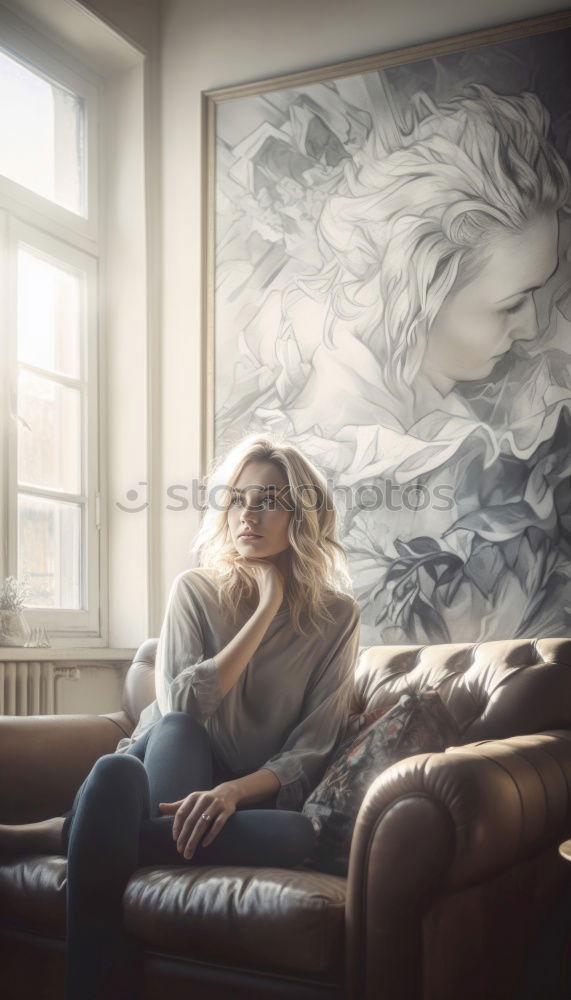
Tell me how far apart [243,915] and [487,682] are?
88cm

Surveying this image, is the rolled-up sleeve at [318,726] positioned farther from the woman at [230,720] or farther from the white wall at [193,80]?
the white wall at [193,80]

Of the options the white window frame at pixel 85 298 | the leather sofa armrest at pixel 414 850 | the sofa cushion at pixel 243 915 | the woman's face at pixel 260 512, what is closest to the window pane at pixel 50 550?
the white window frame at pixel 85 298

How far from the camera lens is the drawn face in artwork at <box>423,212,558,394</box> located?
352 centimetres

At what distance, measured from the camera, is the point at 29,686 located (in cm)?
353

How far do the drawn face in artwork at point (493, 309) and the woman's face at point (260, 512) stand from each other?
1205mm

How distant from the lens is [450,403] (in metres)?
3.61

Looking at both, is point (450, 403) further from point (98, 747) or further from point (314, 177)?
point (98, 747)

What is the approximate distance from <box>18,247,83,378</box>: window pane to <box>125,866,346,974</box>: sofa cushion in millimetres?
2409

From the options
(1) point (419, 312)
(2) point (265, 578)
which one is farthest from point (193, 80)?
(2) point (265, 578)

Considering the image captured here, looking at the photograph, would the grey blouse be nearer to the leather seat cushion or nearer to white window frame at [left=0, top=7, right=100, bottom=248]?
the leather seat cushion

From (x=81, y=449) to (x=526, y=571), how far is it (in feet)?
5.90

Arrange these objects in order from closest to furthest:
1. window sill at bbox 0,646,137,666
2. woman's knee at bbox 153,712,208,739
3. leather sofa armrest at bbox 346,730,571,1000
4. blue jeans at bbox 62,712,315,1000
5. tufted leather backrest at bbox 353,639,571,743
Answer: leather sofa armrest at bbox 346,730,571,1000
blue jeans at bbox 62,712,315,1000
woman's knee at bbox 153,712,208,739
tufted leather backrest at bbox 353,639,571,743
window sill at bbox 0,646,137,666

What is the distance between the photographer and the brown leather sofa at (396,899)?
173 cm

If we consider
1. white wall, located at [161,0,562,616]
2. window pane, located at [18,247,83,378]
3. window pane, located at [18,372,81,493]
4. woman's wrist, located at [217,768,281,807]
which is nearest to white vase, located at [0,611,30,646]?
window pane, located at [18,372,81,493]
